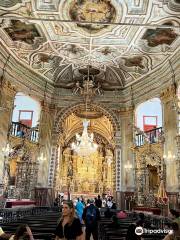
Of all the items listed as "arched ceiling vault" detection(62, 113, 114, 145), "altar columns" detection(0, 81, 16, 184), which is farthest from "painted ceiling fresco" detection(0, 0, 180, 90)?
"arched ceiling vault" detection(62, 113, 114, 145)

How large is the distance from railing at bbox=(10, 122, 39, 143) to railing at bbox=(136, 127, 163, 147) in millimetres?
5945

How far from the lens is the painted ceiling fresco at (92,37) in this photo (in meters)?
10.3

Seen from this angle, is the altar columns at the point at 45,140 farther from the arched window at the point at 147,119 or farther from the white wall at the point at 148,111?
the white wall at the point at 148,111

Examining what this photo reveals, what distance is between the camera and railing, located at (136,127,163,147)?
1390 cm

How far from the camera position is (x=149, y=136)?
14523 mm

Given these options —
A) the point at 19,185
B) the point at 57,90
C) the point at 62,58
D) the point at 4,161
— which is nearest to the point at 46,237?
the point at 4,161

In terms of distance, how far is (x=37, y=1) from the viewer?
1016 centimetres

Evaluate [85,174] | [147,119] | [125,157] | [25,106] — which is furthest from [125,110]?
[85,174]

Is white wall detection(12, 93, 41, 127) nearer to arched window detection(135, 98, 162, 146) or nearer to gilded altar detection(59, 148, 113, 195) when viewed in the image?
arched window detection(135, 98, 162, 146)

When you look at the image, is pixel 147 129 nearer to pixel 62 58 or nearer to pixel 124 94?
pixel 124 94

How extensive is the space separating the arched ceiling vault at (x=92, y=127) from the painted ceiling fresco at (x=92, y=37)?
6.39m

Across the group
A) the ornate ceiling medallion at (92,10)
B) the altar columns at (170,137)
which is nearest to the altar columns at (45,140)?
the ornate ceiling medallion at (92,10)

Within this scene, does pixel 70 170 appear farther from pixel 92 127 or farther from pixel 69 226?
pixel 69 226

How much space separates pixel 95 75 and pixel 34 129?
5201 mm
